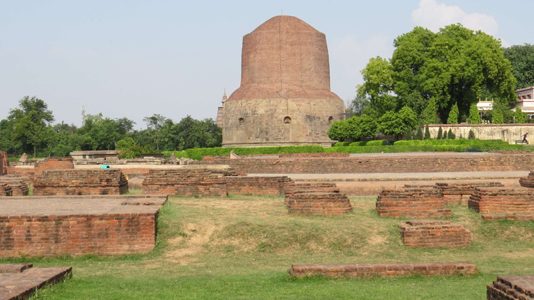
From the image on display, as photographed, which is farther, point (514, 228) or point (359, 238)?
point (514, 228)

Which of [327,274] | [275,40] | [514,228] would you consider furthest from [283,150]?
[327,274]

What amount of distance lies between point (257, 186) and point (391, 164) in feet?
25.5

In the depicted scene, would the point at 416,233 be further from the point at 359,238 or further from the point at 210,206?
the point at 210,206

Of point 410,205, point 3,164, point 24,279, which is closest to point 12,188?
point 410,205

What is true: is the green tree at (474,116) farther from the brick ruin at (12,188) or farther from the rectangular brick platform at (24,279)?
the rectangular brick platform at (24,279)

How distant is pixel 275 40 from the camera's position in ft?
126

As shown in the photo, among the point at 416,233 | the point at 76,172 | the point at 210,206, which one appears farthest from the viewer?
the point at 76,172

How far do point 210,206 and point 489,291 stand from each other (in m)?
5.29

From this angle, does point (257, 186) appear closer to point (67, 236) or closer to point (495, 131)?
point (67, 236)

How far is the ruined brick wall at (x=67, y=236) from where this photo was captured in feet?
21.8

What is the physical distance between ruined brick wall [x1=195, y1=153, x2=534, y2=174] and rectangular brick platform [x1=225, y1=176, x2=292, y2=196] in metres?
6.61

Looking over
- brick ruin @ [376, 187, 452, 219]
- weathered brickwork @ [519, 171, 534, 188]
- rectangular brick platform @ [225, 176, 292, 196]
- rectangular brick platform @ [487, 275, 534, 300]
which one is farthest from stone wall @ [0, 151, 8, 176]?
rectangular brick platform @ [487, 275, 534, 300]

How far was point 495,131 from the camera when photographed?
31328 mm

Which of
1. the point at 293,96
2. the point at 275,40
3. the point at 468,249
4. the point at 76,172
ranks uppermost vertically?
the point at 275,40
